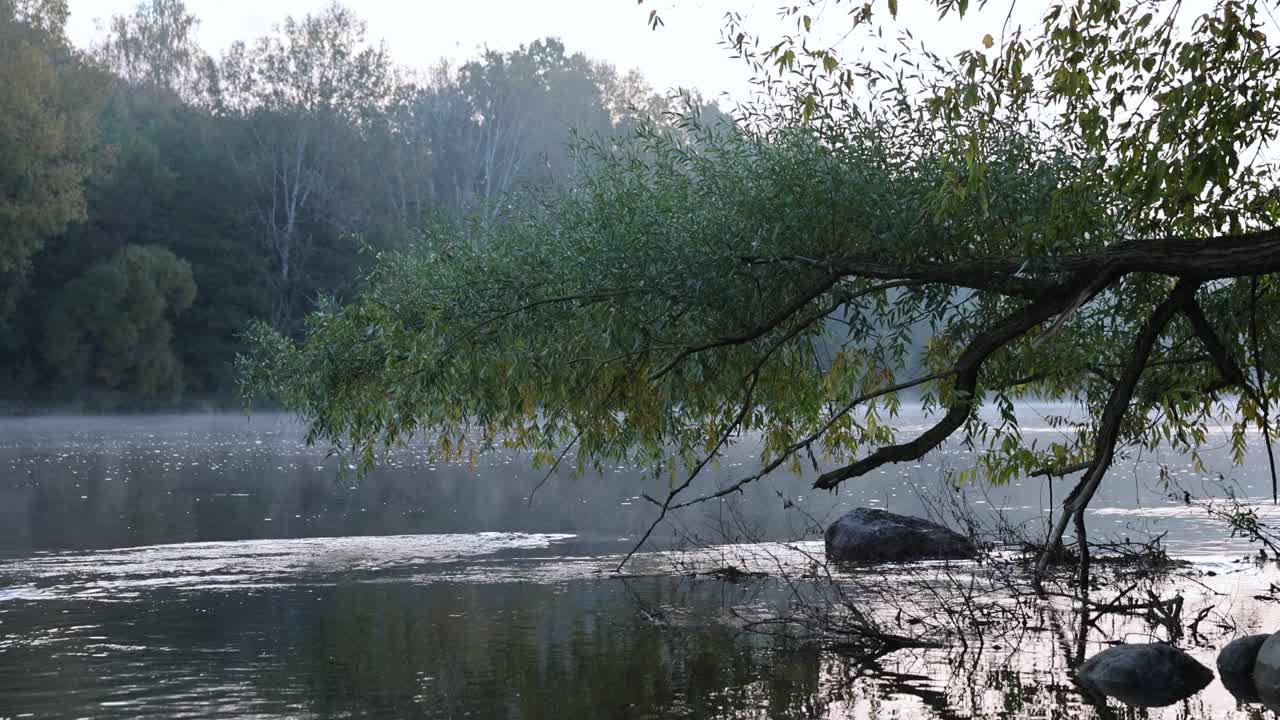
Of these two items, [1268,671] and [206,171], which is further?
[206,171]

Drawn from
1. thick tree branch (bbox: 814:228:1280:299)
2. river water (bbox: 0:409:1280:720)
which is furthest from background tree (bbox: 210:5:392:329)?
thick tree branch (bbox: 814:228:1280:299)

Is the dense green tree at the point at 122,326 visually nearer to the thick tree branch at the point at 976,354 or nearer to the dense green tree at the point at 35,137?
the dense green tree at the point at 35,137

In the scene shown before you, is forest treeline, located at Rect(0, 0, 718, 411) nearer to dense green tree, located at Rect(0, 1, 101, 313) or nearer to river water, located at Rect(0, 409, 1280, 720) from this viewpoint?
dense green tree, located at Rect(0, 1, 101, 313)

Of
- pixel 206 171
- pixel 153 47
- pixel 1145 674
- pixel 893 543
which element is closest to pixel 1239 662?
pixel 1145 674

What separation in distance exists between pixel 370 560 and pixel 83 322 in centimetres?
4309

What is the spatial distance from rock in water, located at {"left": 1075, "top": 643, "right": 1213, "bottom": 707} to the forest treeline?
36.5 metres

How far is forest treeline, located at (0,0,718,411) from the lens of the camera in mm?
58406

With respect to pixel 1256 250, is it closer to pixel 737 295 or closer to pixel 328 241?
pixel 737 295

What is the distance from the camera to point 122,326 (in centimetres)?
6072

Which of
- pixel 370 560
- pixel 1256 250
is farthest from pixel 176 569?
pixel 1256 250

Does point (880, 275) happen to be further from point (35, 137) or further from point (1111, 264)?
point (35, 137)

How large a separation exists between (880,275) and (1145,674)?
13.8 ft

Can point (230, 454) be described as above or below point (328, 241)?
below

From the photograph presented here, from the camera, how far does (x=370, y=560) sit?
867 inches
